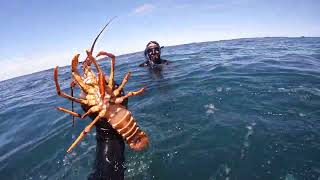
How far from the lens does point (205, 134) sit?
7117mm

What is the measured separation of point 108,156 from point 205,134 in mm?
3075

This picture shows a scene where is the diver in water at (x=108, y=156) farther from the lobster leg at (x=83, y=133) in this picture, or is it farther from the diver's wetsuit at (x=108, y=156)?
the lobster leg at (x=83, y=133)

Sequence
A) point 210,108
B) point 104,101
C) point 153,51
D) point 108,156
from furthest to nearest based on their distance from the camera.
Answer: point 153,51 → point 210,108 → point 108,156 → point 104,101

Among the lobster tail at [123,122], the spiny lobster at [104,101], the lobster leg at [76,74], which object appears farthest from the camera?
the lobster tail at [123,122]

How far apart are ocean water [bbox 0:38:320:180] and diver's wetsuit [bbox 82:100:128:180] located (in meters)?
0.96

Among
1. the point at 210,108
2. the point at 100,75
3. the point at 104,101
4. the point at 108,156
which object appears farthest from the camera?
the point at 210,108

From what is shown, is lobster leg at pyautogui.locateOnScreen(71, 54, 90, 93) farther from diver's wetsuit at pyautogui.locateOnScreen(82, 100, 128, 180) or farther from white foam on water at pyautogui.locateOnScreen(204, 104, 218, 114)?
white foam on water at pyautogui.locateOnScreen(204, 104, 218, 114)

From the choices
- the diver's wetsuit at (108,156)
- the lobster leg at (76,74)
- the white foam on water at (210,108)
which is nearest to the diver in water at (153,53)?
the white foam on water at (210,108)

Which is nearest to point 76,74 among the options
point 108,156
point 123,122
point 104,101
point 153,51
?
point 104,101

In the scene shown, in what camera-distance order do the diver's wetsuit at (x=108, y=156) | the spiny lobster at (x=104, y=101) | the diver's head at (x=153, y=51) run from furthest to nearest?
the diver's head at (x=153, y=51), the diver's wetsuit at (x=108, y=156), the spiny lobster at (x=104, y=101)

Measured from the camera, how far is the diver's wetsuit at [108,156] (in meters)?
4.95

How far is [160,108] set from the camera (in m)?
9.28

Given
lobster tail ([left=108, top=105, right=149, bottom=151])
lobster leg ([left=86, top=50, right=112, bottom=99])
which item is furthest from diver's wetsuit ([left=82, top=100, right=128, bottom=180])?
lobster leg ([left=86, top=50, right=112, bottom=99])

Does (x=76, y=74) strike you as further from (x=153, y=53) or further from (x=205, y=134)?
(x=153, y=53)
